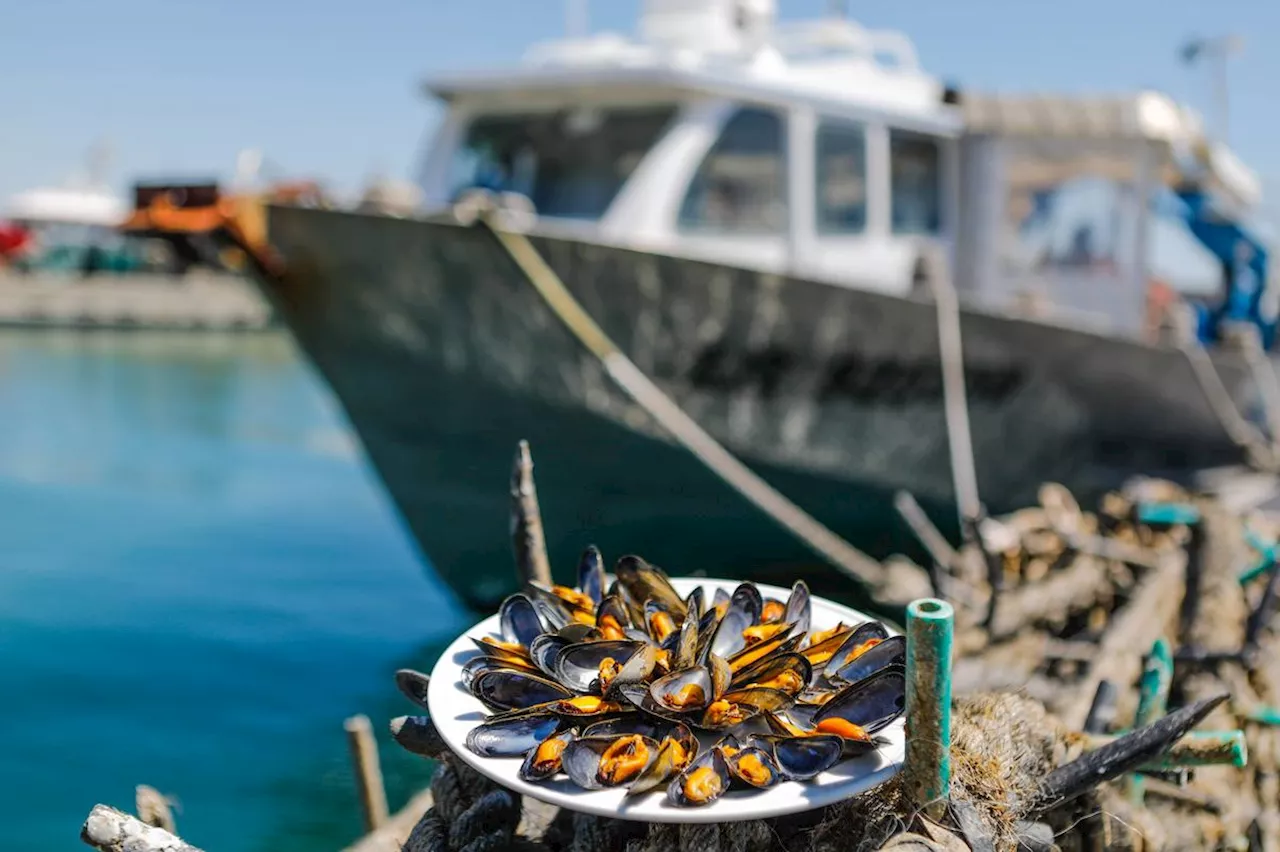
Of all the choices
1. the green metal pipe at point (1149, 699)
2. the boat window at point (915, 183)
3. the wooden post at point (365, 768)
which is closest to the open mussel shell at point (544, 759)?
the green metal pipe at point (1149, 699)

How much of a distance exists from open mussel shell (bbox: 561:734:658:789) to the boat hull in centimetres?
520

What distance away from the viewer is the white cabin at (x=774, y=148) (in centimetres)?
829

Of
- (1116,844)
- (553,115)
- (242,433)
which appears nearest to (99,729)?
(553,115)

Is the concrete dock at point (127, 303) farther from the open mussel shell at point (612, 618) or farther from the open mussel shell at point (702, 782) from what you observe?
the open mussel shell at point (702, 782)

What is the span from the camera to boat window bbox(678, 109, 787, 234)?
8414 millimetres

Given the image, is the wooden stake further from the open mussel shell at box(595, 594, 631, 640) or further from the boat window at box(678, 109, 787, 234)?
the boat window at box(678, 109, 787, 234)

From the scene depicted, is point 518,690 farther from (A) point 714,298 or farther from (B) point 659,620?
(A) point 714,298

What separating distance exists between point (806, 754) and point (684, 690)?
343 millimetres

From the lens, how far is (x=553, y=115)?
871 centimetres

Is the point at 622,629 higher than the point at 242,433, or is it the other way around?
the point at 622,629

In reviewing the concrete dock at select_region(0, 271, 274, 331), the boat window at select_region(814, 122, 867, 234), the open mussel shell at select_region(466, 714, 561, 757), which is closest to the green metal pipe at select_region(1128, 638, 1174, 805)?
the open mussel shell at select_region(466, 714, 561, 757)

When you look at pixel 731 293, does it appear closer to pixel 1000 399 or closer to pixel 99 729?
pixel 1000 399

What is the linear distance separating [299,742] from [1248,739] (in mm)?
6925

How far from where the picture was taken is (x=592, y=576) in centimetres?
356
